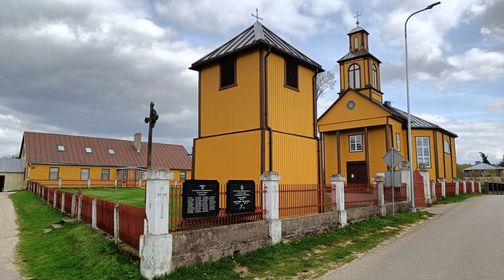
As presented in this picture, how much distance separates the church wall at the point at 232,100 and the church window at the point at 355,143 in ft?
56.8

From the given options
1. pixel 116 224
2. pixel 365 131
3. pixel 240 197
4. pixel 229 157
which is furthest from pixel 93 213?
pixel 365 131

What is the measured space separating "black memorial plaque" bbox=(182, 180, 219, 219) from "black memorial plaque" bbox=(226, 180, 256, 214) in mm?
539

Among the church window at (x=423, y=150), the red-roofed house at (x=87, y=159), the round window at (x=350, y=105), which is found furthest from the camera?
the red-roofed house at (x=87, y=159)

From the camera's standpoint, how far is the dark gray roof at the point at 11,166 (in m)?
41.8

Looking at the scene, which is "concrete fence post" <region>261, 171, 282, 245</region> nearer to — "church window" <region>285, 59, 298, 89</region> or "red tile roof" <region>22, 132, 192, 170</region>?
"church window" <region>285, 59, 298, 89</region>

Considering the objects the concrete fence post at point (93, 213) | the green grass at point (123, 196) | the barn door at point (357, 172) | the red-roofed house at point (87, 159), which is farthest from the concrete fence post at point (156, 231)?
the red-roofed house at point (87, 159)

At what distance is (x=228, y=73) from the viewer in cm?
1471

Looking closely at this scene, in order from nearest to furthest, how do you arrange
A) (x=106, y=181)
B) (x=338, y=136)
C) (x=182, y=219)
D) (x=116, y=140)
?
1. (x=182, y=219)
2. (x=338, y=136)
3. (x=106, y=181)
4. (x=116, y=140)

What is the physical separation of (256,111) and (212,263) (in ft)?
22.4

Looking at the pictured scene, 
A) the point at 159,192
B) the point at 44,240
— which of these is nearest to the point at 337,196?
the point at 159,192

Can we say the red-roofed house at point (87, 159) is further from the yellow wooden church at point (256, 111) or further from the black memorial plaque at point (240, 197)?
the black memorial plaque at point (240, 197)

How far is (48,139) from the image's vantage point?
41.5 metres

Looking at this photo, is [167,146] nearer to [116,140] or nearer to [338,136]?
[116,140]

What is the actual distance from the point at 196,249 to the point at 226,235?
864 millimetres
